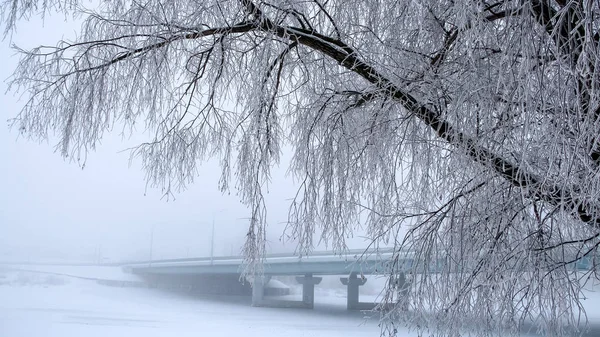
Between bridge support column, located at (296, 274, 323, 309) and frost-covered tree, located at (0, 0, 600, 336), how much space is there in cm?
195

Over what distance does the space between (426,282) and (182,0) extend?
1.01 metres

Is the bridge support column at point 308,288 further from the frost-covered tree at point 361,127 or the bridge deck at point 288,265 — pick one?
the frost-covered tree at point 361,127

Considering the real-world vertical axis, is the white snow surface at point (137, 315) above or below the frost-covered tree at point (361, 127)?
below

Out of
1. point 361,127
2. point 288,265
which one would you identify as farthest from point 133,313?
point 361,127

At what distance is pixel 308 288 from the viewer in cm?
362

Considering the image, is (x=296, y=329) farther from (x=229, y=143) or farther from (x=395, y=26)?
(x=395, y=26)

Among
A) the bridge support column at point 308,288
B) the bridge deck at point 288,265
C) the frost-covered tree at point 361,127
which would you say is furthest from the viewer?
the bridge support column at point 308,288

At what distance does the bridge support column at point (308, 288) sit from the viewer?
3496 millimetres

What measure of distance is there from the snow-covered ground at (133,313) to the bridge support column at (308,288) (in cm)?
7

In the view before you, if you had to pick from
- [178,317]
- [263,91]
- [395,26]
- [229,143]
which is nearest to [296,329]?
[178,317]

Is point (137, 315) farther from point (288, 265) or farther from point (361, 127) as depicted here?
point (361, 127)

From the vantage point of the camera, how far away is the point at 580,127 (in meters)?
0.88

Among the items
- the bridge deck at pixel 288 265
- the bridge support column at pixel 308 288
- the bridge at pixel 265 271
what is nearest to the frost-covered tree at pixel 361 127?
the bridge deck at pixel 288 265

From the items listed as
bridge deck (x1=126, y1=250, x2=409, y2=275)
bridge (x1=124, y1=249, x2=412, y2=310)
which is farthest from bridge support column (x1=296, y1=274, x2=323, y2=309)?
bridge deck (x1=126, y1=250, x2=409, y2=275)
